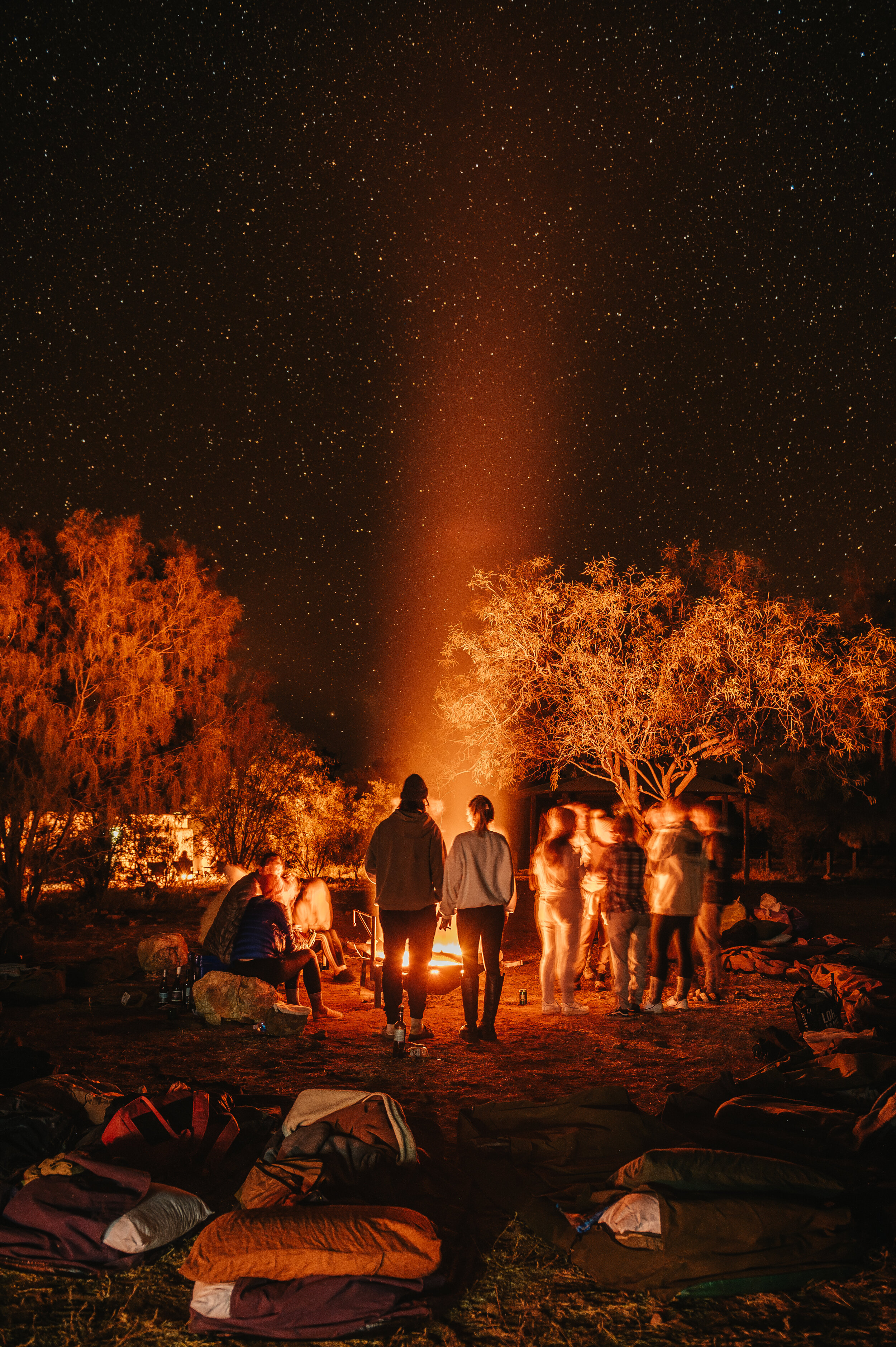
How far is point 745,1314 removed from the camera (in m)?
2.88

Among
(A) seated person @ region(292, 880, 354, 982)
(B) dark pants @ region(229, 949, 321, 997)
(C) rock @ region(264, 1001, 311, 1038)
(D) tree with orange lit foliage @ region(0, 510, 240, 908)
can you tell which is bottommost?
(C) rock @ region(264, 1001, 311, 1038)

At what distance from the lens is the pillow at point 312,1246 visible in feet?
9.41

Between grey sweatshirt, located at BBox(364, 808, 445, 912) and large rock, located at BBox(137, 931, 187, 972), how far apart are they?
3774 millimetres

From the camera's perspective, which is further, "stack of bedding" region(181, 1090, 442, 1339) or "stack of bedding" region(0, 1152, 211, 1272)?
"stack of bedding" region(0, 1152, 211, 1272)

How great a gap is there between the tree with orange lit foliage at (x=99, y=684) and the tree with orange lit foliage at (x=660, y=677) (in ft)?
19.9

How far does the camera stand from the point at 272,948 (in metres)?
7.38

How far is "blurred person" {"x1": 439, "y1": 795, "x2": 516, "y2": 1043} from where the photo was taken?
6.56 m

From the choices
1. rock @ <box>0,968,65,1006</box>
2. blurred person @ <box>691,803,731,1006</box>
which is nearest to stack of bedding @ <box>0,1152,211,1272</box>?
rock @ <box>0,968,65,1006</box>

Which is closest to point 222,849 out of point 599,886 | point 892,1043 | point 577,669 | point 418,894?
point 577,669

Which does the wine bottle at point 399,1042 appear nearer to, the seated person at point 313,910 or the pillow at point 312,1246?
the seated person at point 313,910

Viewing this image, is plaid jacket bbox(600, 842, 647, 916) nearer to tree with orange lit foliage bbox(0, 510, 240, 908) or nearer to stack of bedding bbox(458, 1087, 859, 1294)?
stack of bedding bbox(458, 1087, 859, 1294)

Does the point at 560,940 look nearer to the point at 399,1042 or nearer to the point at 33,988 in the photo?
the point at 399,1042

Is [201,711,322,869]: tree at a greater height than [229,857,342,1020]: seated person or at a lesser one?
greater

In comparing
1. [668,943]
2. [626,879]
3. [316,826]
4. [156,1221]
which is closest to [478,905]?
[626,879]
